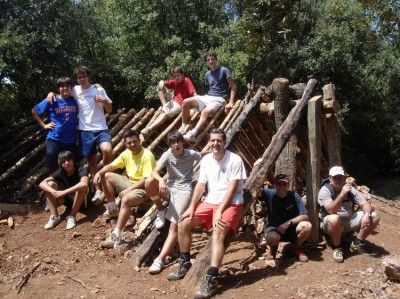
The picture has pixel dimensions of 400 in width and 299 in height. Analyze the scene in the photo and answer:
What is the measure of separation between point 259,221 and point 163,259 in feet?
5.83

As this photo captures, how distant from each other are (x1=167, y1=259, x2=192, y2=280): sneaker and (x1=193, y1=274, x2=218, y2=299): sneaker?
42cm

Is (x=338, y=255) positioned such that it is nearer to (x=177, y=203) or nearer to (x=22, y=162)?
(x=177, y=203)

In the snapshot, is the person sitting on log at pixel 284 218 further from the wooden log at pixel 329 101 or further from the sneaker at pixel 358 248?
the wooden log at pixel 329 101

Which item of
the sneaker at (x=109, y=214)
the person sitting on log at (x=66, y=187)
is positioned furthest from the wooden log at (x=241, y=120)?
the person sitting on log at (x=66, y=187)

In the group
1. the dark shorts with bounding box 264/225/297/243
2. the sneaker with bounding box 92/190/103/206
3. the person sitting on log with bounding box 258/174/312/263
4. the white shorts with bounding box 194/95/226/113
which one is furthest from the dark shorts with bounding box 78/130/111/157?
the dark shorts with bounding box 264/225/297/243

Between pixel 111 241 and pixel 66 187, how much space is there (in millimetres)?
1118

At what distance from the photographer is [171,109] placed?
7.29 meters

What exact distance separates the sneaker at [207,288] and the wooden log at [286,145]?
2123 mm

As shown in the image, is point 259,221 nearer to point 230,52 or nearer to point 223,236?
point 223,236

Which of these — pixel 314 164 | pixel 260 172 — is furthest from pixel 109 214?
pixel 314 164

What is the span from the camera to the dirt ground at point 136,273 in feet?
13.3

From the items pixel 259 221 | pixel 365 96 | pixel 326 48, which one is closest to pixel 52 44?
pixel 259 221

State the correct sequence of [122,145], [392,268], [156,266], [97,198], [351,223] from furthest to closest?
[122,145] < [97,198] < [351,223] < [156,266] < [392,268]

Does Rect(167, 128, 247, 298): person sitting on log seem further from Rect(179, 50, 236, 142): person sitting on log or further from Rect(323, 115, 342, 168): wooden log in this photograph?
Rect(179, 50, 236, 142): person sitting on log
